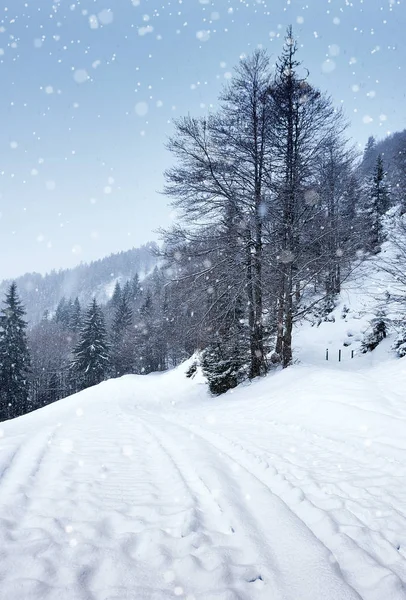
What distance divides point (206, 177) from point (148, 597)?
1146 centimetres

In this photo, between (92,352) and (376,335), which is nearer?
(376,335)

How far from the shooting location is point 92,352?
4259cm

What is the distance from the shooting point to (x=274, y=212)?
1164cm

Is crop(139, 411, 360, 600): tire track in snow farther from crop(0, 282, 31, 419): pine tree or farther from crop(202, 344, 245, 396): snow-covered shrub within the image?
crop(0, 282, 31, 419): pine tree

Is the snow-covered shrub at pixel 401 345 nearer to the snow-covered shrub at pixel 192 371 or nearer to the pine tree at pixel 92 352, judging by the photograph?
the snow-covered shrub at pixel 192 371

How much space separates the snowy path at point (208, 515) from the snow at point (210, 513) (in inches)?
0.5

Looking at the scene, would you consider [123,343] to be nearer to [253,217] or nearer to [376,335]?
[376,335]

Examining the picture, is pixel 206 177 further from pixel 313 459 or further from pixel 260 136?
pixel 313 459

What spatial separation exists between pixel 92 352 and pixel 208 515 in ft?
139

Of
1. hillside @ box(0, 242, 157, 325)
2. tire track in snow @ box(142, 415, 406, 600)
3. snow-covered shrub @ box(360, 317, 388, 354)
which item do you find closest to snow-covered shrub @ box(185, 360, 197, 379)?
snow-covered shrub @ box(360, 317, 388, 354)

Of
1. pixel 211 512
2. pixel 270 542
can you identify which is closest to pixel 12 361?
pixel 211 512

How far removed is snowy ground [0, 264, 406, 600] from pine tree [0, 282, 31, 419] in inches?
1274

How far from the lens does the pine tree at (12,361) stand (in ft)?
111

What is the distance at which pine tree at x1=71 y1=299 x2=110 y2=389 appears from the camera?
139 ft
